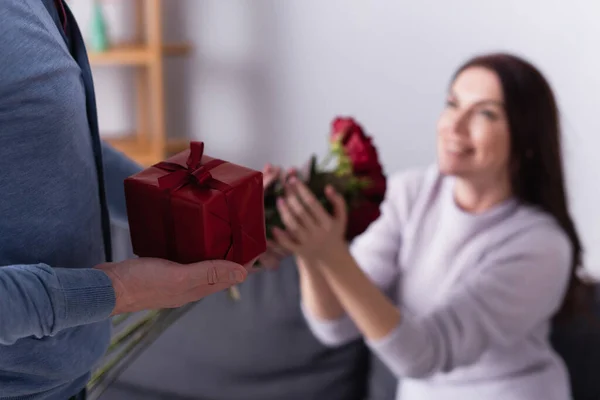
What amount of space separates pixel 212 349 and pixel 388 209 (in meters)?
0.53

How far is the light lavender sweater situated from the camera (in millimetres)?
1137

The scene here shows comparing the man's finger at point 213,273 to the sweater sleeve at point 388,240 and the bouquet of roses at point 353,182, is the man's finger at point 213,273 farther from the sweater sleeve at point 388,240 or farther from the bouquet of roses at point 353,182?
the sweater sleeve at point 388,240

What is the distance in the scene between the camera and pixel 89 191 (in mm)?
681

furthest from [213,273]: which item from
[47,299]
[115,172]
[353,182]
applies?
[353,182]

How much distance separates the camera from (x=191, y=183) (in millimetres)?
678

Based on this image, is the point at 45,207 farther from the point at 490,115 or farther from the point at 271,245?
the point at 490,115

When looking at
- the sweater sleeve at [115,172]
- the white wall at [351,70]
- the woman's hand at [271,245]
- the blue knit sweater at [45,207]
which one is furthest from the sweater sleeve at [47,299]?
the white wall at [351,70]

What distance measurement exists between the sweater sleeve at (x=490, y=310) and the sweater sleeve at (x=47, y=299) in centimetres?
63

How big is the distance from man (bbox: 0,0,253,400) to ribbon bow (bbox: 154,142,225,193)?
76 mm

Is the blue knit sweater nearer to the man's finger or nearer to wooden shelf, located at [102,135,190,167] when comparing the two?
the man's finger

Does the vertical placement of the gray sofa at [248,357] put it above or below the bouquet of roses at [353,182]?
below

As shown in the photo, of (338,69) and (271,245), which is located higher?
(338,69)

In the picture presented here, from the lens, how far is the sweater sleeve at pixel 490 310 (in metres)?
1.13

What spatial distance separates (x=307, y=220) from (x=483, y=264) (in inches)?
14.7
